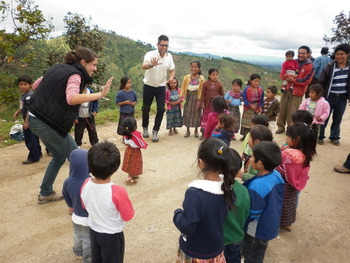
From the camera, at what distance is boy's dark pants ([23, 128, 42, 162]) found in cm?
439

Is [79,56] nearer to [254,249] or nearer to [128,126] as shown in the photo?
[128,126]

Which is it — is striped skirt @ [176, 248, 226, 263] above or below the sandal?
above

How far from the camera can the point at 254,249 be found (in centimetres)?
236

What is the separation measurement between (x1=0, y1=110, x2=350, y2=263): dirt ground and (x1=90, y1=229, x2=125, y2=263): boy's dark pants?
0.50 meters

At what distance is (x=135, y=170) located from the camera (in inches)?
154

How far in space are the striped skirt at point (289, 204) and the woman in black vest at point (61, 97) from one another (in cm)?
224

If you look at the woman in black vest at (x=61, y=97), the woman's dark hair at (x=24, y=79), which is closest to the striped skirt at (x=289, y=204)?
the woman in black vest at (x=61, y=97)

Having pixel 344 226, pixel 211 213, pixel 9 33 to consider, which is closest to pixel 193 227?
pixel 211 213

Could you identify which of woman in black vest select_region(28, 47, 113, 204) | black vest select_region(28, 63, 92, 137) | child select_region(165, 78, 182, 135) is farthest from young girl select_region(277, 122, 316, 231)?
child select_region(165, 78, 182, 135)

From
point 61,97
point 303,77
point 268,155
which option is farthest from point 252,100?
point 61,97

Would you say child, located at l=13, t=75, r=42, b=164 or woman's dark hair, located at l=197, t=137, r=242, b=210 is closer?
woman's dark hair, located at l=197, t=137, r=242, b=210

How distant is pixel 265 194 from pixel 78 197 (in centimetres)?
160

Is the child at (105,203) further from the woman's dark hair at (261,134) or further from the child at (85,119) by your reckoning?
the child at (85,119)

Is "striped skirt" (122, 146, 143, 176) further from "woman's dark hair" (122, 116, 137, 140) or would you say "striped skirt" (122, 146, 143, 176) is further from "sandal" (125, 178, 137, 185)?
"woman's dark hair" (122, 116, 137, 140)
